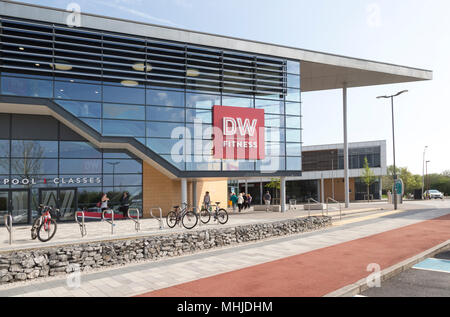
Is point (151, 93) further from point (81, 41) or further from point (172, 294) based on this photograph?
point (172, 294)

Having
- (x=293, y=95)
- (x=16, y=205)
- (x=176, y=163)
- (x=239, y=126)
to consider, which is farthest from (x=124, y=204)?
(x=293, y=95)

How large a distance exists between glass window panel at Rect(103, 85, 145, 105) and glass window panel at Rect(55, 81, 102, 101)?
392 millimetres

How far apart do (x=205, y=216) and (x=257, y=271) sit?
343 inches

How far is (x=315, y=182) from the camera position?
60.6 m

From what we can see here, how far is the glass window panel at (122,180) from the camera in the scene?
2130cm

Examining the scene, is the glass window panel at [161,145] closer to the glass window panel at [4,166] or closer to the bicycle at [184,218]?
the bicycle at [184,218]

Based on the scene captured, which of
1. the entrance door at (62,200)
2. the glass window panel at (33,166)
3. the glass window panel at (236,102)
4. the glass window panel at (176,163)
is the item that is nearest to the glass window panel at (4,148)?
the glass window panel at (33,166)

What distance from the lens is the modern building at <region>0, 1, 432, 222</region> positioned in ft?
62.4

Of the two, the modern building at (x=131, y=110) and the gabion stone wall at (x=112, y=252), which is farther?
the modern building at (x=131, y=110)

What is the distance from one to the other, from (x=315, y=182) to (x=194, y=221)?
48426 millimetres

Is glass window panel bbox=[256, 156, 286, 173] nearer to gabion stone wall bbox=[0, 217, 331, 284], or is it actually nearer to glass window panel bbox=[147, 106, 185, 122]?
glass window panel bbox=[147, 106, 185, 122]

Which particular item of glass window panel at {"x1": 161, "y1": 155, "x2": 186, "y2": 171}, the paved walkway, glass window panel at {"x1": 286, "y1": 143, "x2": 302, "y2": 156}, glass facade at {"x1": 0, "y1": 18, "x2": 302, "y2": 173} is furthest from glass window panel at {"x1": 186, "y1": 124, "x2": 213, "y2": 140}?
the paved walkway

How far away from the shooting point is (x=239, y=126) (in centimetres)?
2358

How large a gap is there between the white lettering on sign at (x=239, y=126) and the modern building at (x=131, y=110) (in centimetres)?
7
